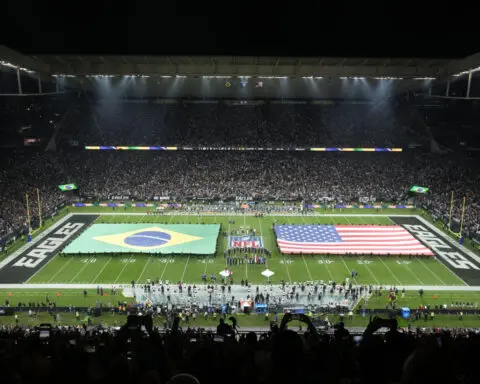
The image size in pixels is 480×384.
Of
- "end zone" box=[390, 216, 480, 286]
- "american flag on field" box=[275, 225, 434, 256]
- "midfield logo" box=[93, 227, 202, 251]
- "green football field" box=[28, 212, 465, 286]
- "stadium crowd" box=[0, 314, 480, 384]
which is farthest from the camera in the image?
"midfield logo" box=[93, 227, 202, 251]

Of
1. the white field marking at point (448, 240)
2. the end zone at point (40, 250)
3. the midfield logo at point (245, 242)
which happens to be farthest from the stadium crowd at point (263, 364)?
the midfield logo at point (245, 242)

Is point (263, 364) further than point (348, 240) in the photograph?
No

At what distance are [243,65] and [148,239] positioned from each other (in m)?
17.8

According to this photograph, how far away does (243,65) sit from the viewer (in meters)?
37.1

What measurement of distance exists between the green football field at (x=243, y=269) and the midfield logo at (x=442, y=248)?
1.50 metres

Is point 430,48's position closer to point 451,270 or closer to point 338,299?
point 338,299

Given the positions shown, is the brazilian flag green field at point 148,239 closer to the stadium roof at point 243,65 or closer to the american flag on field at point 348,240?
the american flag on field at point 348,240

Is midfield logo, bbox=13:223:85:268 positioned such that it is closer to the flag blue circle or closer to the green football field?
the green football field

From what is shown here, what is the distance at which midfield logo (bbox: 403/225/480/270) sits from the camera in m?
31.9

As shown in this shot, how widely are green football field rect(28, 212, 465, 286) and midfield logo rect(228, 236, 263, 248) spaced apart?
0.73 m

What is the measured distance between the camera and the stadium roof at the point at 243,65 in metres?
32.1

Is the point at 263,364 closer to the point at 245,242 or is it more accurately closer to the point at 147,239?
the point at 245,242

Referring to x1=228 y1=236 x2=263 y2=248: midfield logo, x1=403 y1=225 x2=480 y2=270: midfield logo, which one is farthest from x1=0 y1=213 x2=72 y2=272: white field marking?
x1=403 y1=225 x2=480 y2=270: midfield logo

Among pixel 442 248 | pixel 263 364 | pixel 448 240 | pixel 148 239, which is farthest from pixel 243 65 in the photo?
pixel 263 364
